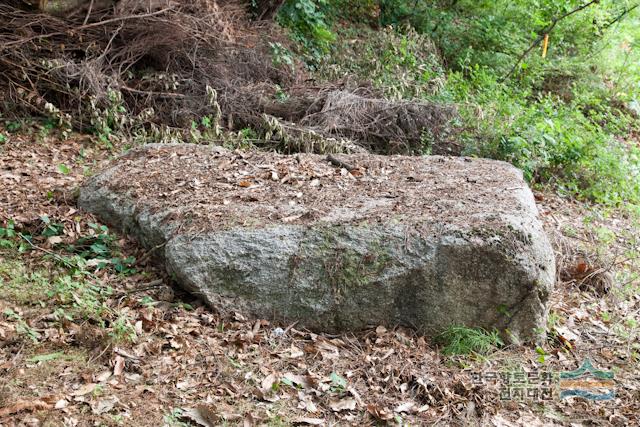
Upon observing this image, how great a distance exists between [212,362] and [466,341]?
1667 millimetres

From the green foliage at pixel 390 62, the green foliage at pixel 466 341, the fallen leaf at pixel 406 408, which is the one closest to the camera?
the fallen leaf at pixel 406 408

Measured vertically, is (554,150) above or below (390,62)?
below

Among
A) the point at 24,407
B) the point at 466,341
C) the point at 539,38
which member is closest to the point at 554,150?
the point at 539,38

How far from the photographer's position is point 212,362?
3.86m

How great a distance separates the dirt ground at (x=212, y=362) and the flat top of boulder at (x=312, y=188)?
0.57 meters

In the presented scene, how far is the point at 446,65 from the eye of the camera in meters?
11.4

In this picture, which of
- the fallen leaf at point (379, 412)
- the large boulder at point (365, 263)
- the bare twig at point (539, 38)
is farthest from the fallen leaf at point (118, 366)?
the bare twig at point (539, 38)

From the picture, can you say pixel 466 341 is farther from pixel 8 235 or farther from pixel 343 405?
pixel 8 235

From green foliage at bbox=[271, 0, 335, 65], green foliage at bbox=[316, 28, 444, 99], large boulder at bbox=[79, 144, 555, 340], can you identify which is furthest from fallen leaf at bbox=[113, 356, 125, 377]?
green foliage at bbox=[271, 0, 335, 65]

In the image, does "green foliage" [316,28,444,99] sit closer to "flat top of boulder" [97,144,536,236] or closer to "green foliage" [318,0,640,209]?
"green foliage" [318,0,640,209]

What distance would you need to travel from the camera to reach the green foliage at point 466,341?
425 cm

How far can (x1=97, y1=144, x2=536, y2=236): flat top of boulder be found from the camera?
4.55m

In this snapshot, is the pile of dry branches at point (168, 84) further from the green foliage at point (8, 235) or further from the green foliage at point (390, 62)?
the green foliage at point (8, 235)

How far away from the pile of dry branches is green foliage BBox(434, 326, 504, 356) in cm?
323
